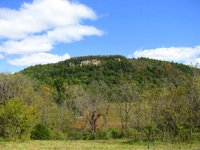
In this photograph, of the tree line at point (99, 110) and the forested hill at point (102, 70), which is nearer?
the tree line at point (99, 110)

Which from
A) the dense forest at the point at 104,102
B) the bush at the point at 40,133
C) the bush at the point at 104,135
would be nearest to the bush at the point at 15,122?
the dense forest at the point at 104,102

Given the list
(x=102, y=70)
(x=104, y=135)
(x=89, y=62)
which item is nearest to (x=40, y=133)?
(x=104, y=135)

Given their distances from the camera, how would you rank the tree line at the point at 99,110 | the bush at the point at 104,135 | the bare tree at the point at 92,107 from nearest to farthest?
1. the tree line at the point at 99,110
2. the bush at the point at 104,135
3. the bare tree at the point at 92,107

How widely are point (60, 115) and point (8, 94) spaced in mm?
8436

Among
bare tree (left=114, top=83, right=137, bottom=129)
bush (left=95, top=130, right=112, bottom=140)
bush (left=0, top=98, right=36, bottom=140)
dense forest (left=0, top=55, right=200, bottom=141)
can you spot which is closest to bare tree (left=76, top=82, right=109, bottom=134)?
dense forest (left=0, top=55, right=200, bottom=141)

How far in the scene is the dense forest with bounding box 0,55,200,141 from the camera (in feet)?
110

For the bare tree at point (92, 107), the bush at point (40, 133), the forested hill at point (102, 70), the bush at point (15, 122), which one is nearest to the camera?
the bush at point (15, 122)

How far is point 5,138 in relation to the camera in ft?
123

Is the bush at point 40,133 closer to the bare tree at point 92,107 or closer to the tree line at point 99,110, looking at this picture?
the tree line at point 99,110

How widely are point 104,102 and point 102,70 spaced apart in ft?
80.5

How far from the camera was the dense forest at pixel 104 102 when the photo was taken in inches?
1320

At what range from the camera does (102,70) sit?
92125 millimetres

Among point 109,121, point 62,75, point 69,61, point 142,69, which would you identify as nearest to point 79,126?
point 109,121

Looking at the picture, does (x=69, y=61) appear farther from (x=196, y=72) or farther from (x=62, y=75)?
(x=196, y=72)
